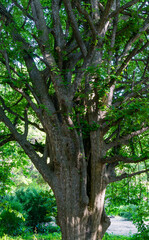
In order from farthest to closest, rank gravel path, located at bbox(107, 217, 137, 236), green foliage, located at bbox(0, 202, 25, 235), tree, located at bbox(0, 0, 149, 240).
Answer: gravel path, located at bbox(107, 217, 137, 236) < green foliage, located at bbox(0, 202, 25, 235) < tree, located at bbox(0, 0, 149, 240)

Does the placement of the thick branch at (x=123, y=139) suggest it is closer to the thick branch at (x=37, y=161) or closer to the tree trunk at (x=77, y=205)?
the tree trunk at (x=77, y=205)

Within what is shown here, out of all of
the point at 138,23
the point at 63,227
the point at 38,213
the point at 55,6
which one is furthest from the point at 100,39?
the point at 38,213

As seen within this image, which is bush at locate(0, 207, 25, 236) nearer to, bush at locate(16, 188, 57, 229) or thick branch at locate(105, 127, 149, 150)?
bush at locate(16, 188, 57, 229)

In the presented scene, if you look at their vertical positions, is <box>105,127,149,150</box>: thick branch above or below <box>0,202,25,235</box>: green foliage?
above

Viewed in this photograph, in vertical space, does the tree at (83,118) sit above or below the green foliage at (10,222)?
above

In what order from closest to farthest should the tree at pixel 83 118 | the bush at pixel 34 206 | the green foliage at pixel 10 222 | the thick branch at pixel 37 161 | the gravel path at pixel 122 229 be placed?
the tree at pixel 83 118 < the thick branch at pixel 37 161 < the green foliage at pixel 10 222 < the bush at pixel 34 206 < the gravel path at pixel 122 229

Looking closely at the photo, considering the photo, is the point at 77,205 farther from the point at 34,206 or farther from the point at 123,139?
the point at 34,206

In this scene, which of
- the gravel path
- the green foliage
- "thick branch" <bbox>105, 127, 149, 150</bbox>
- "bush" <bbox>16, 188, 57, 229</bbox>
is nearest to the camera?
"thick branch" <bbox>105, 127, 149, 150</bbox>

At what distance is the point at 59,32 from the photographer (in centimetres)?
521

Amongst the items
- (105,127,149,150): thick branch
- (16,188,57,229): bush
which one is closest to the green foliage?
(16,188,57,229): bush

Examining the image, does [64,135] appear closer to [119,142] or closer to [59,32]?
[119,142]

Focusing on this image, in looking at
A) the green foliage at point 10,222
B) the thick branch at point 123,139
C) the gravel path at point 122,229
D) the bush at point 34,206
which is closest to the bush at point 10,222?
the green foliage at point 10,222

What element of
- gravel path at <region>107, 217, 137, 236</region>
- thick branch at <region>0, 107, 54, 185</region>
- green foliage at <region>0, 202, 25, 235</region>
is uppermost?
thick branch at <region>0, 107, 54, 185</region>

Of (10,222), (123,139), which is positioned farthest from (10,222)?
(123,139)
